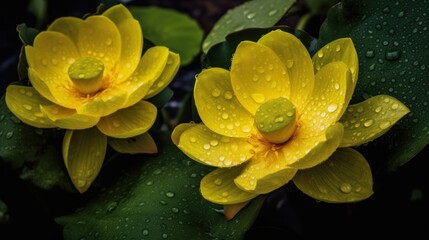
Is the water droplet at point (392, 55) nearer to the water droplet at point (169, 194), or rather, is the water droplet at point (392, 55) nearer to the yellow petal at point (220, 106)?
the yellow petal at point (220, 106)

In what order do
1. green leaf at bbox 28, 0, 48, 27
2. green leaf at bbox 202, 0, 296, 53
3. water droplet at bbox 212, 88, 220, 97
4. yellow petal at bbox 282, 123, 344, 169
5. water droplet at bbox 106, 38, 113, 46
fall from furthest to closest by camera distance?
green leaf at bbox 28, 0, 48, 27 → green leaf at bbox 202, 0, 296, 53 → water droplet at bbox 106, 38, 113, 46 → water droplet at bbox 212, 88, 220, 97 → yellow petal at bbox 282, 123, 344, 169

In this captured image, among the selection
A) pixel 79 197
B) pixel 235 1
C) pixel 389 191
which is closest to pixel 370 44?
pixel 389 191

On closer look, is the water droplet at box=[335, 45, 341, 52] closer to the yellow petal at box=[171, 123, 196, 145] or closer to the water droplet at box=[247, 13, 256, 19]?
the yellow petal at box=[171, 123, 196, 145]

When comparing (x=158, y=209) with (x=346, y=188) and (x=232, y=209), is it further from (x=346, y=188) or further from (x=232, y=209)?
(x=346, y=188)

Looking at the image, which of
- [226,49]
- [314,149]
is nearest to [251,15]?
[226,49]

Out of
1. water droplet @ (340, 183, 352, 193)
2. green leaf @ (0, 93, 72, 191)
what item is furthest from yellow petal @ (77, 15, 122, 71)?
water droplet @ (340, 183, 352, 193)

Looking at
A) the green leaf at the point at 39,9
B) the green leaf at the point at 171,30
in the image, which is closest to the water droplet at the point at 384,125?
the green leaf at the point at 171,30
